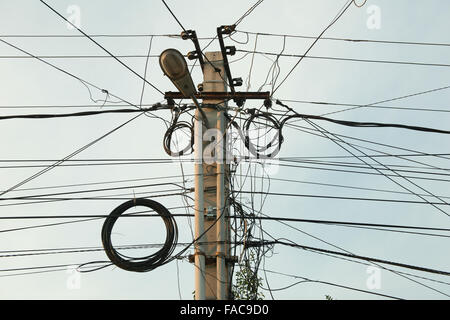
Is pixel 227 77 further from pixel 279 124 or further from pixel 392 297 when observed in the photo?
pixel 392 297

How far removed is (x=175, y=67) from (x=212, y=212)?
1.89m

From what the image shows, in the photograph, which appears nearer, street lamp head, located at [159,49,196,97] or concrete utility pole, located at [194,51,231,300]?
street lamp head, located at [159,49,196,97]

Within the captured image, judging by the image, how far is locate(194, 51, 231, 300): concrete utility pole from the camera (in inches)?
219

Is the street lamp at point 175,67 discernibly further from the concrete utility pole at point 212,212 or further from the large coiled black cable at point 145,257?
the large coiled black cable at point 145,257

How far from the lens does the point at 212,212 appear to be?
19.4 feet

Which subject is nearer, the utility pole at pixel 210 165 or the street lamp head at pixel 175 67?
the street lamp head at pixel 175 67

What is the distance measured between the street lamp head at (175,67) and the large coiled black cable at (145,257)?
1.78m

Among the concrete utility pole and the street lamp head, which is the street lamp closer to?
the street lamp head

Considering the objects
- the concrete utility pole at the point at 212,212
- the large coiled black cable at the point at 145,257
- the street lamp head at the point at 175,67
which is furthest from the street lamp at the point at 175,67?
the large coiled black cable at the point at 145,257

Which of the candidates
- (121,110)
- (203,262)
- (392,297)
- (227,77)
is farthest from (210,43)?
(392,297)

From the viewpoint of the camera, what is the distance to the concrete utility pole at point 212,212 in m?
5.56

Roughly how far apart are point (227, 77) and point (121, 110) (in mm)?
1611

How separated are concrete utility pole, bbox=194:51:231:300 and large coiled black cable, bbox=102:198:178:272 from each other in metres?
0.56

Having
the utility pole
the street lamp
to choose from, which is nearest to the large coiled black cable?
the utility pole
